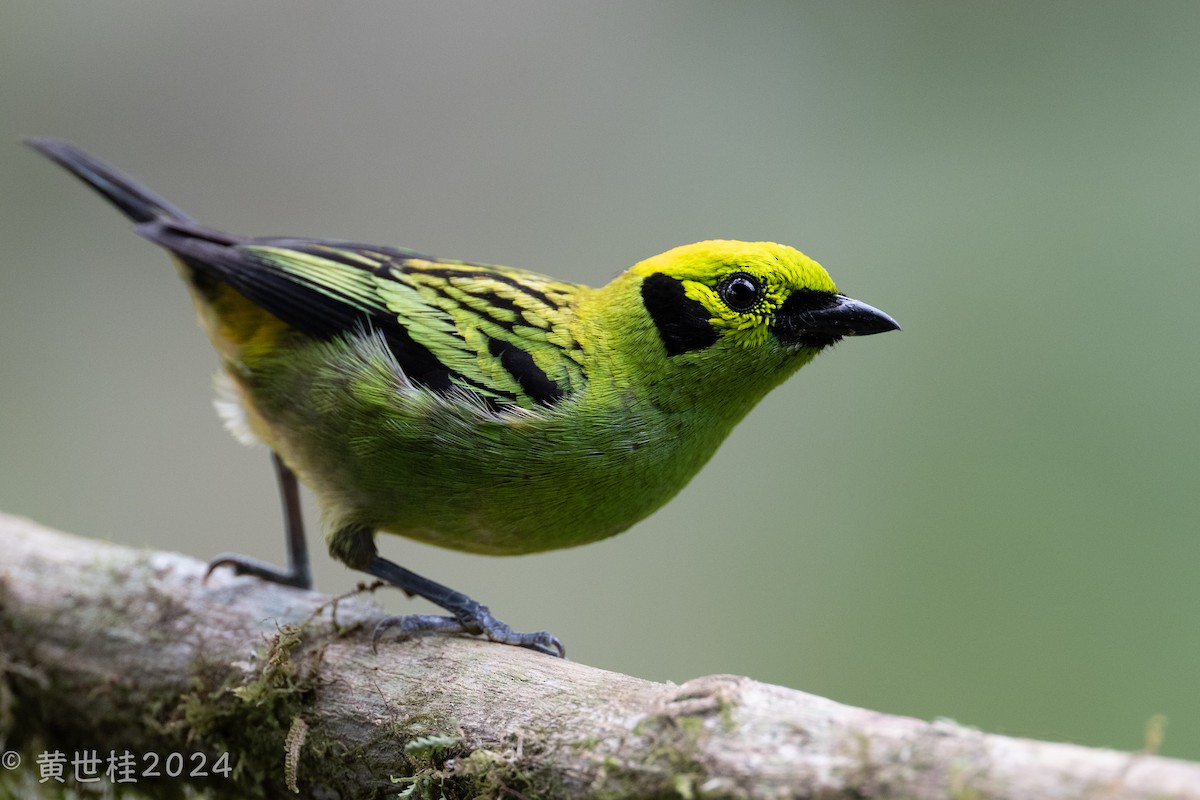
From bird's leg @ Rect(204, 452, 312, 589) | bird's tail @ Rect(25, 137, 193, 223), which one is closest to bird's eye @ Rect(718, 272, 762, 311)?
bird's leg @ Rect(204, 452, 312, 589)

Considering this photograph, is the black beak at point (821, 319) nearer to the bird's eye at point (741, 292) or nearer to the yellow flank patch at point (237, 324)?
the bird's eye at point (741, 292)

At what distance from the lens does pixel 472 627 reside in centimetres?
293

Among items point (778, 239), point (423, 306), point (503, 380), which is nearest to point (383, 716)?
point (503, 380)

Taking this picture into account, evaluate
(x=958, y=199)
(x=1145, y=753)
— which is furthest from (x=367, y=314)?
(x=958, y=199)

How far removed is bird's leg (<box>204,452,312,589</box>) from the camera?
3.48m

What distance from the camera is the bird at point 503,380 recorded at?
9.70 feet

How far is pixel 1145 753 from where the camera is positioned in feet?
5.02

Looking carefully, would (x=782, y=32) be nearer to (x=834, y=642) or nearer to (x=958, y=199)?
(x=958, y=199)

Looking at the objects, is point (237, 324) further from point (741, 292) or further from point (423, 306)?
point (741, 292)

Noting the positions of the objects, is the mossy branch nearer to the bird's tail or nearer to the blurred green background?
the bird's tail

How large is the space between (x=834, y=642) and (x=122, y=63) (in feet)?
21.9

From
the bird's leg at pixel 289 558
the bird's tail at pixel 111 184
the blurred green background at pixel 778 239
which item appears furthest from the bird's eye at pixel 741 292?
the blurred green background at pixel 778 239

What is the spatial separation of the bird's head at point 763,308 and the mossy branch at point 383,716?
3.68 ft

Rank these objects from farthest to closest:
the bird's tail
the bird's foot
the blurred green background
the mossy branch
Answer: the blurred green background, the bird's tail, the bird's foot, the mossy branch
